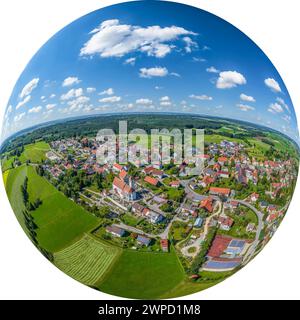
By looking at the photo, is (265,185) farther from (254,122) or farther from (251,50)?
(251,50)

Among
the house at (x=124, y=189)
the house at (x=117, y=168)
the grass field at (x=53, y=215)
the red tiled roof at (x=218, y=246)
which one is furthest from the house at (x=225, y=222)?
the grass field at (x=53, y=215)

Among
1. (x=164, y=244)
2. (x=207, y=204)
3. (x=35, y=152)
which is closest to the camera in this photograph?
(x=207, y=204)

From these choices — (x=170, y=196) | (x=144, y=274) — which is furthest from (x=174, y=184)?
(x=144, y=274)

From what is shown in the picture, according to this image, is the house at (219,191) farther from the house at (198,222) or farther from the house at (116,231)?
the house at (116,231)

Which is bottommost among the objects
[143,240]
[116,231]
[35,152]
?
[143,240]

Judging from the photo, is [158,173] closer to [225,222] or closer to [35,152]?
[225,222]

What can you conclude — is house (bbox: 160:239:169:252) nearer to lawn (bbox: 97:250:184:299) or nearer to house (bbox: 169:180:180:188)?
lawn (bbox: 97:250:184:299)

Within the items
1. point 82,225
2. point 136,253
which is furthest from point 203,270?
point 82,225
